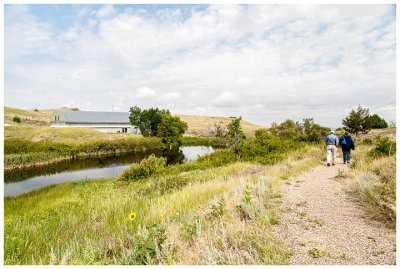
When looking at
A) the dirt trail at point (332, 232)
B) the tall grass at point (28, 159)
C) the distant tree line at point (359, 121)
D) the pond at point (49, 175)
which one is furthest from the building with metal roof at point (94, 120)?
the dirt trail at point (332, 232)

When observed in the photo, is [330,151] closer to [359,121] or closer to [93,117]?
[359,121]

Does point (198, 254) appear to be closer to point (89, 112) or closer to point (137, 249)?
point (137, 249)

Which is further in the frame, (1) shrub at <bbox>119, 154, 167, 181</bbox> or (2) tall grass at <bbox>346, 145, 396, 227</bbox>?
(1) shrub at <bbox>119, 154, 167, 181</bbox>

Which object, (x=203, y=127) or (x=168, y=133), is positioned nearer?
(x=168, y=133)

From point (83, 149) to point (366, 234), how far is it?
33.8 meters

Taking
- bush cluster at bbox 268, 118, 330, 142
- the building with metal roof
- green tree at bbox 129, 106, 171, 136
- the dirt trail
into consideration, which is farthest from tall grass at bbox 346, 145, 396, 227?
the building with metal roof

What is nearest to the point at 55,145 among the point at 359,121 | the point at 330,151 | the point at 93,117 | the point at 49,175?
the point at 49,175

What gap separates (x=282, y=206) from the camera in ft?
15.8

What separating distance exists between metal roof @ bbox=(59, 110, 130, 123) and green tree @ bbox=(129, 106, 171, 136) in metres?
11.0

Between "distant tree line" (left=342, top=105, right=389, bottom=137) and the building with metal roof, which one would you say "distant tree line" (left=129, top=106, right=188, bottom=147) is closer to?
the building with metal roof

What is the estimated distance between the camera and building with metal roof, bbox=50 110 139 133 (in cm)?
5197

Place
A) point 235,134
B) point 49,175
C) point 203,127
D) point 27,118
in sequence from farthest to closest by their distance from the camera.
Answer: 1. point 203,127
2. point 27,118
3. point 235,134
4. point 49,175

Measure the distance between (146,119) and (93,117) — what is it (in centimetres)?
1833

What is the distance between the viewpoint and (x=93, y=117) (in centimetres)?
5584
